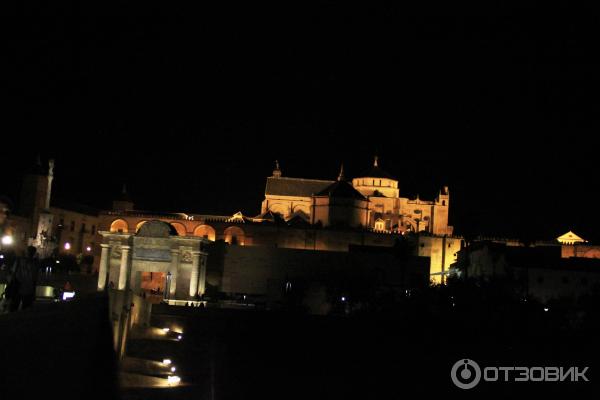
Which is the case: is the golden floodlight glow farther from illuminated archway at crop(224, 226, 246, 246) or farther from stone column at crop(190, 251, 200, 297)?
illuminated archway at crop(224, 226, 246, 246)

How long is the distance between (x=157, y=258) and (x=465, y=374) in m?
20.7

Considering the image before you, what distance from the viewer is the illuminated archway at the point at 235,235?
6506cm

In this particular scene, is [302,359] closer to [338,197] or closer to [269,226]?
[269,226]

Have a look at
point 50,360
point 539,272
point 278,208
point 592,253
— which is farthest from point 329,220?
point 50,360

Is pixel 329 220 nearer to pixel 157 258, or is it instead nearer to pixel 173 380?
pixel 157 258

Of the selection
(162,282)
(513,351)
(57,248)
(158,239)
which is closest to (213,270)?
(162,282)

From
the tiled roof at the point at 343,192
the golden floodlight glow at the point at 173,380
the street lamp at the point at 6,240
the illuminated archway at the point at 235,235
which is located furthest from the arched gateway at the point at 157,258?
the tiled roof at the point at 343,192

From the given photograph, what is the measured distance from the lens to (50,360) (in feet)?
29.5

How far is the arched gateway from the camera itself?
47875 mm

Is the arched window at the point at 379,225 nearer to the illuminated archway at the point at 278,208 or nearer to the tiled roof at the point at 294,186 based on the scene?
the tiled roof at the point at 294,186

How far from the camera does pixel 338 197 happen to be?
71.1m

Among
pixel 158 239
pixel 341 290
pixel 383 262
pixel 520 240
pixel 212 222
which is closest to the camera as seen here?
pixel 158 239

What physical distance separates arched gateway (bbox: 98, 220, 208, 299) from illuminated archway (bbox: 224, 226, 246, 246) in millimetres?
16283

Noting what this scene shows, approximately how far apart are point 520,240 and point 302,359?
3899 cm
